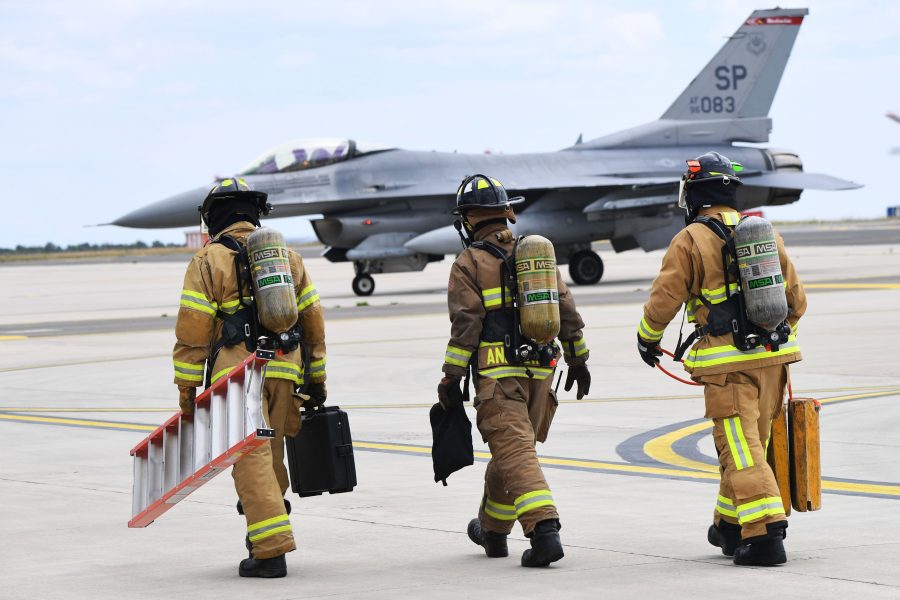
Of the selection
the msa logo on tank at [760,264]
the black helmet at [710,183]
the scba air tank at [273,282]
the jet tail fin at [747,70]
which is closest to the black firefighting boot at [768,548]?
the msa logo on tank at [760,264]

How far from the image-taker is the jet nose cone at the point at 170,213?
32.0 metres

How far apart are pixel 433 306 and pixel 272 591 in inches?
859

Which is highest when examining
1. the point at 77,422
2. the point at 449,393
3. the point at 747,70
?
the point at 747,70

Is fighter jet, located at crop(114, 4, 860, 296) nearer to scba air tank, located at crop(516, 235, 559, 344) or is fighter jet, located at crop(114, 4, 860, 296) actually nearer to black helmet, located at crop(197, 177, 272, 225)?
black helmet, located at crop(197, 177, 272, 225)

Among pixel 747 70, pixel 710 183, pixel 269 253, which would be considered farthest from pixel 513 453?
pixel 747 70

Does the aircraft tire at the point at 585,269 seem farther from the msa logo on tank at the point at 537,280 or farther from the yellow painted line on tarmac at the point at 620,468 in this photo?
the msa logo on tank at the point at 537,280

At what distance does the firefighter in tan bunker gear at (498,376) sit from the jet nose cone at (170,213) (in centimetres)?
2503

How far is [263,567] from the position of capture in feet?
22.5

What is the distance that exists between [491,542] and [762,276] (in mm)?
1906

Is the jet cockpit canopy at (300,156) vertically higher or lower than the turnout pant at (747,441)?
higher

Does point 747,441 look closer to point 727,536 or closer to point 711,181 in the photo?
point 727,536

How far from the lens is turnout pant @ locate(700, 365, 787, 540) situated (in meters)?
6.79

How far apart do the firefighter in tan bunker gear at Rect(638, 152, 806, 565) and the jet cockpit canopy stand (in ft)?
82.7

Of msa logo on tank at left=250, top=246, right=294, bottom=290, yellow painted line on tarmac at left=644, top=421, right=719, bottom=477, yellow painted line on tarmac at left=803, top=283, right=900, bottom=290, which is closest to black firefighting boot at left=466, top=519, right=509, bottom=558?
msa logo on tank at left=250, top=246, right=294, bottom=290
